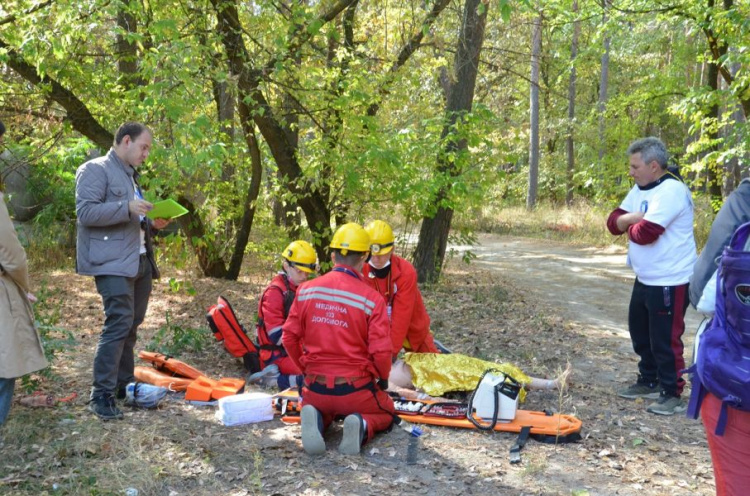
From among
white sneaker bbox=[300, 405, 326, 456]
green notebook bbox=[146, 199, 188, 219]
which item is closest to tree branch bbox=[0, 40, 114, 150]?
green notebook bbox=[146, 199, 188, 219]

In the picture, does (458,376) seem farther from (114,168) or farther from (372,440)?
(114,168)

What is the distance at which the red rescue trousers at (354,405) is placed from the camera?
4.38 metres

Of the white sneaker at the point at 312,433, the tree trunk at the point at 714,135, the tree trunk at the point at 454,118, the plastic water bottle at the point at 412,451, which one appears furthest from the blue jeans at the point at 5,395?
the tree trunk at the point at 714,135

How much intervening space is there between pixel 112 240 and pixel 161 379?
58.2 inches

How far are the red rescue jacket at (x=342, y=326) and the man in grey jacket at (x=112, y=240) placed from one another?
1256 millimetres

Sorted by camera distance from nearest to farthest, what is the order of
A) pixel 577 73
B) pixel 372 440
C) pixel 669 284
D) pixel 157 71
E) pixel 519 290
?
pixel 372 440 < pixel 669 284 < pixel 157 71 < pixel 519 290 < pixel 577 73

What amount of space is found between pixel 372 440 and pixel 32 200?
35.2 ft

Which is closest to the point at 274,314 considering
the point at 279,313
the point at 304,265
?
the point at 279,313

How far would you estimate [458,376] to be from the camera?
5.42 metres

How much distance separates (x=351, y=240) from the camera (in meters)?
4.42

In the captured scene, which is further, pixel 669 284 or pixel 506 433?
pixel 669 284

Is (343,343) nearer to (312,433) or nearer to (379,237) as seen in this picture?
(312,433)

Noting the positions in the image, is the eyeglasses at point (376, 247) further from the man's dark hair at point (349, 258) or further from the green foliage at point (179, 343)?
the green foliage at point (179, 343)

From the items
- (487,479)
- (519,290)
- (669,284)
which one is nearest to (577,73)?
(519,290)
